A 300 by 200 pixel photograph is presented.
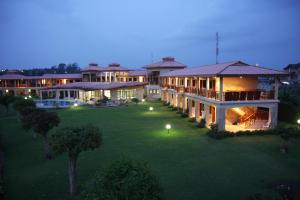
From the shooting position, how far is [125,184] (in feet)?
20.9

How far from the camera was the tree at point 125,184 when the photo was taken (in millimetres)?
6320

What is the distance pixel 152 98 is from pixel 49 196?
140 ft

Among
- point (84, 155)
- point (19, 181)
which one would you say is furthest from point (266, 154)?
point (19, 181)

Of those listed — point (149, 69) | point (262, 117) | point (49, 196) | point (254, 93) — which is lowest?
point (49, 196)

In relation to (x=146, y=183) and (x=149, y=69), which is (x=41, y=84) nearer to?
(x=149, y=69)

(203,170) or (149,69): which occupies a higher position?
(149,69)

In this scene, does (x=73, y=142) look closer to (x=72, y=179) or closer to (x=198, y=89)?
(x=72, y=179)

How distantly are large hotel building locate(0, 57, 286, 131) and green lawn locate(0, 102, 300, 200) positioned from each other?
3.12 m

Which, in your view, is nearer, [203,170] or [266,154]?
[203,170]

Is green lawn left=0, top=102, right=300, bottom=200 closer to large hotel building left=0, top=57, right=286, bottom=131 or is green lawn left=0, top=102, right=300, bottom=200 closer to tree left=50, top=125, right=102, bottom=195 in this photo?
tree left=50, top=125, right=102, bottom=195

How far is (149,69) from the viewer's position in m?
56.2

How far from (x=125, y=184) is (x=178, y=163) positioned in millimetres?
7803

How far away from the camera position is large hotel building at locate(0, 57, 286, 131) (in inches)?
832

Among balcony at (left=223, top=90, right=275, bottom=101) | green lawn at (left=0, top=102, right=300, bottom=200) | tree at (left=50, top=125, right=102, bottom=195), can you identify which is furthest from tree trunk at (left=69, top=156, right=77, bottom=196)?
balcony at (left=223, top=90, right=275, bottom=101)
